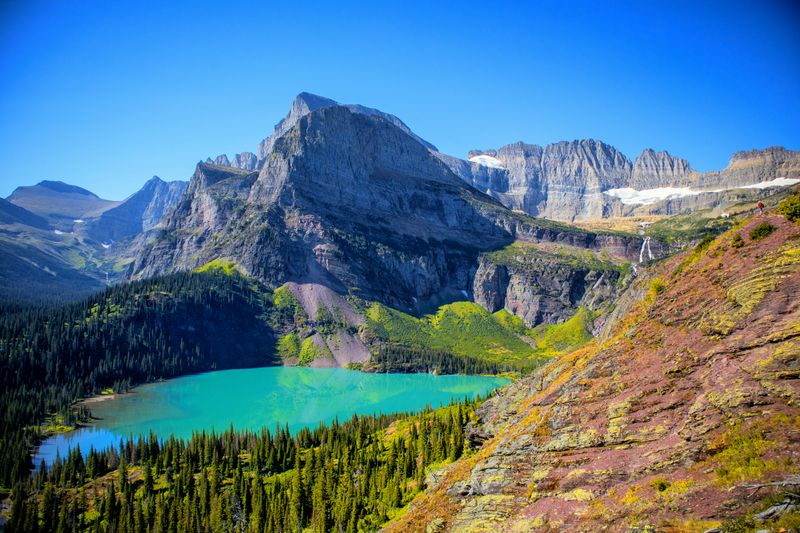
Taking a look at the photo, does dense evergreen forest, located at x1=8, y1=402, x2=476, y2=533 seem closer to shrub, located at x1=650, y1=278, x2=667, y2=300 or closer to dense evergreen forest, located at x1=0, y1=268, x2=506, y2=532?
dense evergreen forest, located at x1=0, y1=268, x2=506, y2=532

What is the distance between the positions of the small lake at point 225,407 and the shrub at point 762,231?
9867 cm

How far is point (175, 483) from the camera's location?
3529 inches

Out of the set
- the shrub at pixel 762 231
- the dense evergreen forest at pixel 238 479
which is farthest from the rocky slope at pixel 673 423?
the dense evergreen forest at pixel 238 479

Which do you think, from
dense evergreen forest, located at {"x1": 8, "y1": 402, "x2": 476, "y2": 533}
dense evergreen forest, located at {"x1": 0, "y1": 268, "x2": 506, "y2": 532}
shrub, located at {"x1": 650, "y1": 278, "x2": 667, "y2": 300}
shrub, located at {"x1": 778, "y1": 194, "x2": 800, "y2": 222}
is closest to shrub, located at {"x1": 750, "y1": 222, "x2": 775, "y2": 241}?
shrub, located at {"x1": 778, "y1": 194, "x2": 800, "y2": 222}

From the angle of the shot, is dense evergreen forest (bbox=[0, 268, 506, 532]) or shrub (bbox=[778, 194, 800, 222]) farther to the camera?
dense evergreen forest (bbox=[0, 268, 506, 532])

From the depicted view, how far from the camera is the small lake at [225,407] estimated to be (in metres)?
133

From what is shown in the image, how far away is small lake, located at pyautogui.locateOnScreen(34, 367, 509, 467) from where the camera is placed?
438ft

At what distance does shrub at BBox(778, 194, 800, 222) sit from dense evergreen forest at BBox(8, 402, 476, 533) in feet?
158

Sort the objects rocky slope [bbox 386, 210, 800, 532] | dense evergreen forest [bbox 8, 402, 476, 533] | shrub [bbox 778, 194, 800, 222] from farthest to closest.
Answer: dense evergreen forest [bbox 8, 402, 476, 533] → shrub [bbox 778, 194, 800, 222] → rocky slope [bbox 386, 210, 800, 532]

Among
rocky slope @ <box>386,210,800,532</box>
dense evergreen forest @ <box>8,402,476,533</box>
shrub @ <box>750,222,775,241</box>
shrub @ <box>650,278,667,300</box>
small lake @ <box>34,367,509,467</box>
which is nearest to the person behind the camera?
rocky slope @ <box>386,210,800,532</box>

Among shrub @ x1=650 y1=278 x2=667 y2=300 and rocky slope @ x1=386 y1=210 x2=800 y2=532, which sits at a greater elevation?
shrub @ x1=650 y1=278 x2=667 y2=300

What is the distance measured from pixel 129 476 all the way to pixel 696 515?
10512 cm

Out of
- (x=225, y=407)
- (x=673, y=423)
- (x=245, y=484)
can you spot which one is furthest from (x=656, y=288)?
(x=225, y=407)

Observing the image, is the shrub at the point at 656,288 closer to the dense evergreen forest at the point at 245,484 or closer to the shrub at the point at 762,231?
the shrub at the point at 762,231
